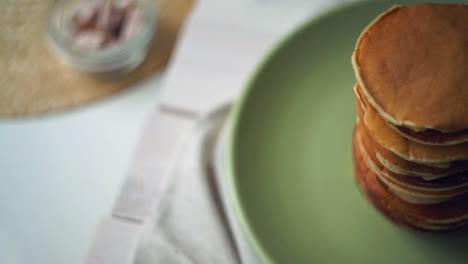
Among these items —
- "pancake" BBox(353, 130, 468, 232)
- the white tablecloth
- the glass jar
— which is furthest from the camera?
the glass jar

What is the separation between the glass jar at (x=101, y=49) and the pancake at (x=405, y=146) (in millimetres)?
545

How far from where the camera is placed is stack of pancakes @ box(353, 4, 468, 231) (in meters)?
0.50

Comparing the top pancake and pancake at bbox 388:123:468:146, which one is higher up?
the top pancake

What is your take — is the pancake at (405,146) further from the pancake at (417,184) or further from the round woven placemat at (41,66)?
the round woven placemat at (41,66)

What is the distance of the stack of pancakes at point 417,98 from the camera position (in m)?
0.50

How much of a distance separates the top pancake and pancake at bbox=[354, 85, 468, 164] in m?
0.03

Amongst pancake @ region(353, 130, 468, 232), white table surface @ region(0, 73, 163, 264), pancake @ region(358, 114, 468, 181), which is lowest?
white table surface @ region(0, 73, 163, 264)

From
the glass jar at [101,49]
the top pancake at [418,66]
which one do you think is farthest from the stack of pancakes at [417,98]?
the glass jar at [101,49]

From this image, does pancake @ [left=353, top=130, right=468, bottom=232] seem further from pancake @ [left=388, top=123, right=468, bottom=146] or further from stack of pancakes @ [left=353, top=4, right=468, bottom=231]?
pancake @ [left=388, top=123, right=468, bottom=146]

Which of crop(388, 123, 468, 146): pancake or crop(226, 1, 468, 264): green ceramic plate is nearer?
crop(388, 123, 468, 146): pancake

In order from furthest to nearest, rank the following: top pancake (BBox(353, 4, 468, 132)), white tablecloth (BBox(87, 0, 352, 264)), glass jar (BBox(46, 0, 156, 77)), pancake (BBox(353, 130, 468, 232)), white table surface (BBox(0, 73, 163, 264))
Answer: glass jar (BBox(46, 0, 156, 77)), white table surface (BBox(0, 73, 163, 264)), white tablecloth (BBox(87, 0, 352, 264)), pancake (BBox(353, 130, 468, 232)), top pancake (BBox(353, 4, 468, 132))

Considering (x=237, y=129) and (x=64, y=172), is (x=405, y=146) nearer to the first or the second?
(x=237, y=129)

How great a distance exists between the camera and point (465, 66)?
51 centimetres

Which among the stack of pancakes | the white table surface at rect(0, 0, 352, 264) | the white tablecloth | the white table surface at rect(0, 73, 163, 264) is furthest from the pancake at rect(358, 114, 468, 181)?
the white table surface at rect(0, 73, 163, 264)
